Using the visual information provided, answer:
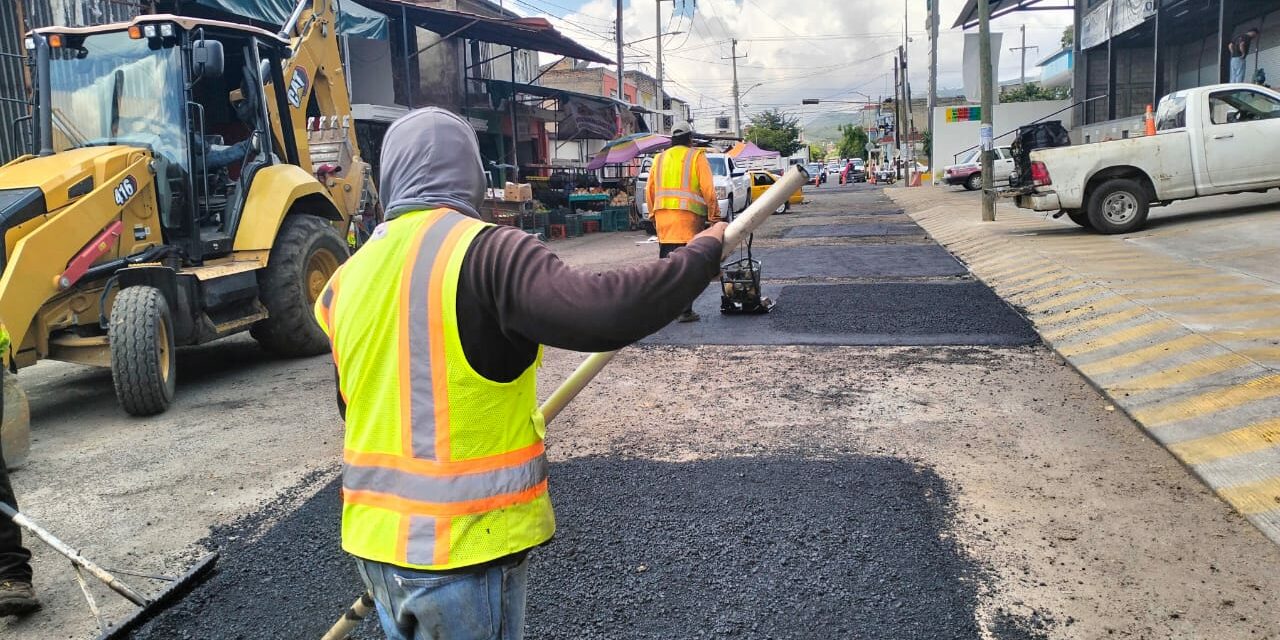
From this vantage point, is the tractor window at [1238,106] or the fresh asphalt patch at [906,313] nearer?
the fresh asphalt patch at [906,313]

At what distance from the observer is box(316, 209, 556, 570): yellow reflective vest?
175cm

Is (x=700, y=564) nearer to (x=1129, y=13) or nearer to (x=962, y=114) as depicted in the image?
(x=1129, y=13)

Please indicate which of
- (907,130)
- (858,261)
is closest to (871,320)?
(858,261)

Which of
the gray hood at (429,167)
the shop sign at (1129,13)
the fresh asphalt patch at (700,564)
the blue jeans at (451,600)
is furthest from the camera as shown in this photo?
the shop sign at (1129,13)

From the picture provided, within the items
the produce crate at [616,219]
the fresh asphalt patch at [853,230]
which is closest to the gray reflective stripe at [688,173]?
the fresh asphalt patch at [853,230]

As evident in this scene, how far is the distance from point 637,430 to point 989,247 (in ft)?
30.7

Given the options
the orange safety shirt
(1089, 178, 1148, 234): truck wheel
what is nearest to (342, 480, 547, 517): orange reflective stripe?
the orange safety shirt

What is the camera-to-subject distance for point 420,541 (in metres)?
1.76

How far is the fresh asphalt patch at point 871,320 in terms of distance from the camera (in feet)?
25.6

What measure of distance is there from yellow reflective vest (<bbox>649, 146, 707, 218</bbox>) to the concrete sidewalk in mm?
3091

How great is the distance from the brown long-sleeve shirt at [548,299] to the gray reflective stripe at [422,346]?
71 mm

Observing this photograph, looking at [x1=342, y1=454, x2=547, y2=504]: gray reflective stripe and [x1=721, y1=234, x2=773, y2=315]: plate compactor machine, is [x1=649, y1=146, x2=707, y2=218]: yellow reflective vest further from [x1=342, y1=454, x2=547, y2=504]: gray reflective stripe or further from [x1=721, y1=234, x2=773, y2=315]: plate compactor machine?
[x1=342, y1=454, x2=547, y2=504]: gray reflective stripe

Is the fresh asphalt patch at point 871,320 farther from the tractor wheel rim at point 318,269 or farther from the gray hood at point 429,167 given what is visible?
the gray hood at point 429,167

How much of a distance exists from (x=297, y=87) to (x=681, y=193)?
12.7 ft
